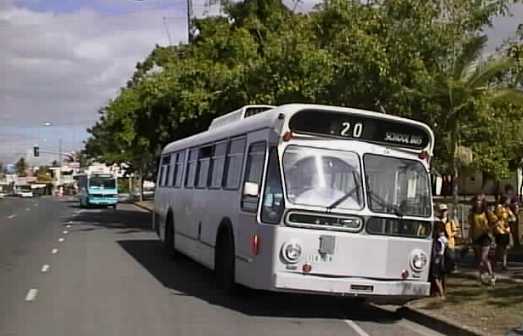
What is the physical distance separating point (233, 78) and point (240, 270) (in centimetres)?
1738

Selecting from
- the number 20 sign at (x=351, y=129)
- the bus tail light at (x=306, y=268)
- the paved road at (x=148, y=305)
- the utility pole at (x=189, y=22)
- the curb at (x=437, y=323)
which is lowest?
the paved road at (x=148, y=305)

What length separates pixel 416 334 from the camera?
40.7ft

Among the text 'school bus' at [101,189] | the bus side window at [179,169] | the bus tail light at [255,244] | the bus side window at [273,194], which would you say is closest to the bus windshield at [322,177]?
the bus side window at [273,194]

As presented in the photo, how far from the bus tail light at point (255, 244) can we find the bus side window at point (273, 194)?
289 mm

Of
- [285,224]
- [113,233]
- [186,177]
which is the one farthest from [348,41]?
[113,233]

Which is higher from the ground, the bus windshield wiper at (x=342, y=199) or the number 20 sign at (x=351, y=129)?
the number 20 sign at (x=351, y=129)

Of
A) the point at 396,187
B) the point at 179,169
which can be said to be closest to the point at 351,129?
the point at 396,187

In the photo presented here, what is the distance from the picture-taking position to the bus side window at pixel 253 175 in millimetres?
13992

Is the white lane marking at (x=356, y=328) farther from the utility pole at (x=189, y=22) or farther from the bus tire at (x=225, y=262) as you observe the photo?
the utility pole at (x=189, y=22)

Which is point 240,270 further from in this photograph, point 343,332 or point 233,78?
point 233,78

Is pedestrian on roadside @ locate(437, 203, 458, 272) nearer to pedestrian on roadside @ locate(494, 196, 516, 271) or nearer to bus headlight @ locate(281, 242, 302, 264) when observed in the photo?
pedestrian on roadside @ locate(494, 196, 516, 271)

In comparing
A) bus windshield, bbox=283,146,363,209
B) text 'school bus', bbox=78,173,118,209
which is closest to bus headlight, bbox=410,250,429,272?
bus windshield, bbox=283,146,363,209

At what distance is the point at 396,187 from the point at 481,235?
152 inches

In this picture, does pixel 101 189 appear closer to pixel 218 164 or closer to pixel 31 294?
pixel 218 164
